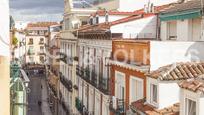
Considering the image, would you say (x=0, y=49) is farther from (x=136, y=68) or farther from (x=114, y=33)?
(x=114, y=33)

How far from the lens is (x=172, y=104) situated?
1381 centimetres

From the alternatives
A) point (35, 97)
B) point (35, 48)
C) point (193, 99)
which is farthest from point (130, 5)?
point (35, 48)

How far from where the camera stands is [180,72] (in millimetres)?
13789

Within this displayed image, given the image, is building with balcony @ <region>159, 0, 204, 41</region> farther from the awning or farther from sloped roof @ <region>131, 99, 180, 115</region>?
sloped roof @ <region>131, 99, 180, 115</region>

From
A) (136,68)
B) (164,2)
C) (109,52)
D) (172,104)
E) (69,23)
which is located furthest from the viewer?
(69,23)

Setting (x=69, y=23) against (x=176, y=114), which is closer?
(x=176, y=114)

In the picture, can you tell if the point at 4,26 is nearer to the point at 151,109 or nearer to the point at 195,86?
the point at 195,86

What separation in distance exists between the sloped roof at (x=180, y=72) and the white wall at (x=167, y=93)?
25 cm

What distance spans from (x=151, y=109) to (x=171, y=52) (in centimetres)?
243

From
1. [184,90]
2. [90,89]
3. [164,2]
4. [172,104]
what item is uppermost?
[164,2]

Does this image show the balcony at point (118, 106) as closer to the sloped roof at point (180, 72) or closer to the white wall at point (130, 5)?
the sloped roof at point (180, 72)

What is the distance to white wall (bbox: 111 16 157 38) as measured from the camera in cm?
2481

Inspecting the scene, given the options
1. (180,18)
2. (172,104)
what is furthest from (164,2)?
(172,104)

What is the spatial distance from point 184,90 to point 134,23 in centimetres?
1462
